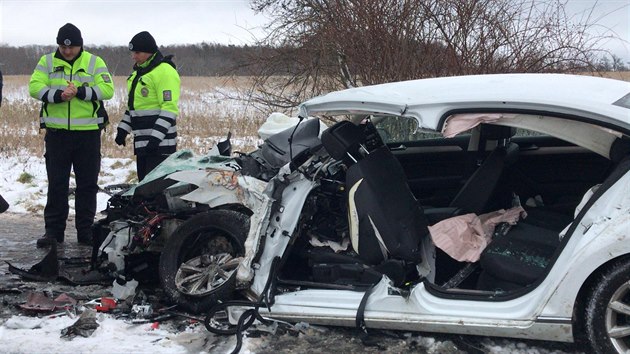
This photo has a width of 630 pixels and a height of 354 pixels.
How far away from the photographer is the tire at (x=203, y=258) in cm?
428

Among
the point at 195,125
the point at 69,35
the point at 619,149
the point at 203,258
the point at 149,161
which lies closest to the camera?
the point at 619,149

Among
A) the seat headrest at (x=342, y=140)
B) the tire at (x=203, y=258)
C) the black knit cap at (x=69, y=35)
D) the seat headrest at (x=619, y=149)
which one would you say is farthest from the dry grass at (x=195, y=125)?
the seat headrest at (x=619, y=149)

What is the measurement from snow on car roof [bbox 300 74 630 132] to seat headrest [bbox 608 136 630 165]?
148 millimetres

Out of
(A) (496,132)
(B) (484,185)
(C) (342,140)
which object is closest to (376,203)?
(C) (342,140)

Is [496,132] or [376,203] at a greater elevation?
[496,132]

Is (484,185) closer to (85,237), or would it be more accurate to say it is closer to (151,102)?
(151,102)

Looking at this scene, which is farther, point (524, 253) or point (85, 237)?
point (85, 237)

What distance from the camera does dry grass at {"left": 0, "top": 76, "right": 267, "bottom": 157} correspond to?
453 inches

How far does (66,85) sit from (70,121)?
0.33m

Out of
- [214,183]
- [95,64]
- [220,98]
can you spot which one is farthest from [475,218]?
[220,98]

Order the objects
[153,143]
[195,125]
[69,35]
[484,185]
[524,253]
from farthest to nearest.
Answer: [195,125]
[153,143]
[69,35]
[484,185]
[524,253]

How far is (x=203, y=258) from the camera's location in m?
4.49

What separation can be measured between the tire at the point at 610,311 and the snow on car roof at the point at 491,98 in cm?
68

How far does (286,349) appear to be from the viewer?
12.1ft
